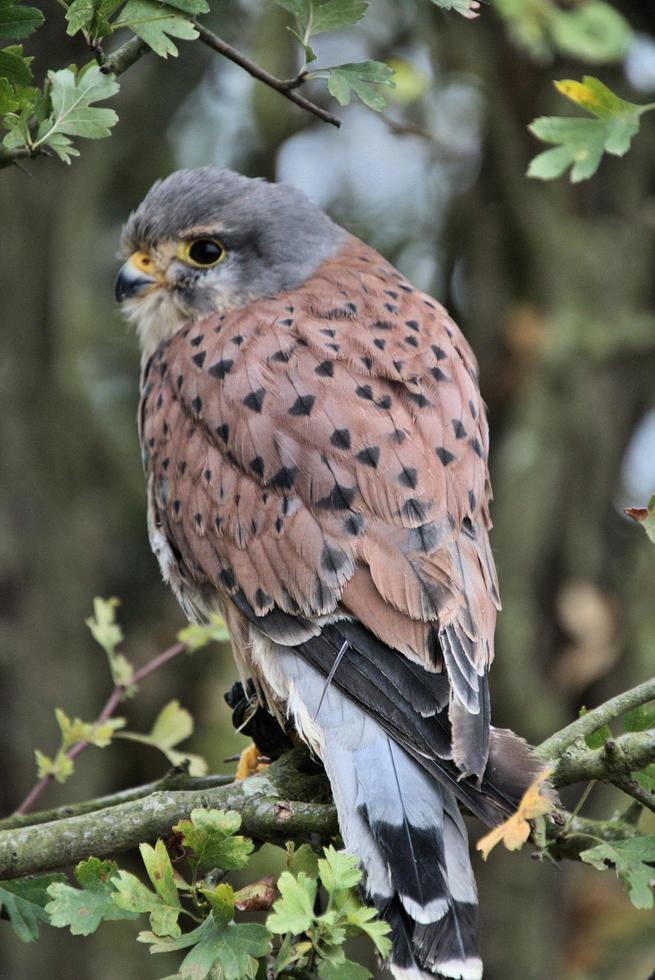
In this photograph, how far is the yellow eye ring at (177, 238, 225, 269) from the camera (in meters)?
3.91

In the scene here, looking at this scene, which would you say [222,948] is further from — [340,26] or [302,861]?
[340,26]

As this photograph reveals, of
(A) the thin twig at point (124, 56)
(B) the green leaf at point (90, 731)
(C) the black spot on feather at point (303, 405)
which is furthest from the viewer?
(C) the black spot on feather at point (303, 405)

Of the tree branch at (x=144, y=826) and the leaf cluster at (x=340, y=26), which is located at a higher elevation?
the leaf cluster at (x=340, y=26)

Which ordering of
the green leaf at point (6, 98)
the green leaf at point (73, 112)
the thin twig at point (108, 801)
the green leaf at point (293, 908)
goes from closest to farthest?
1. the green leaf at point (293, 908)
2. the green leaf at point (6, 98)
3. the green leaf at point (73, 112)
4. the thin twig at point (108, 801)

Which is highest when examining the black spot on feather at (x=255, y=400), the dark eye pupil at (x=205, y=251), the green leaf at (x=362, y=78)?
the green leaf at (x=362, y=78)

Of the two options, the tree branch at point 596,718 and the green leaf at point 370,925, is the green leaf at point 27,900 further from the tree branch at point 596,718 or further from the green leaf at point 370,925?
the tree branch at point 596,718

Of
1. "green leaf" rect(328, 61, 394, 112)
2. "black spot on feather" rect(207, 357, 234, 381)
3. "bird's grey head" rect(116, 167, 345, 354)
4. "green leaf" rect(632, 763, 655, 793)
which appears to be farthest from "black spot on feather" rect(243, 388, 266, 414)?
"green leaf" rect(632, 763, 655, 793)

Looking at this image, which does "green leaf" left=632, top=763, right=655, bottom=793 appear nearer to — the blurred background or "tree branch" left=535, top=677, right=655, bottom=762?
"tree branch" left=535, top=677, right=655, bottom=762

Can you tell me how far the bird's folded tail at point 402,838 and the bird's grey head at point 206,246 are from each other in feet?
5.20

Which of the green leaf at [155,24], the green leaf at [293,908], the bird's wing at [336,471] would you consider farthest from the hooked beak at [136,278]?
the green leaf at [293,908]

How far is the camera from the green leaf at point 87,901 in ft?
6.73

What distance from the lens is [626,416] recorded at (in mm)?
5656

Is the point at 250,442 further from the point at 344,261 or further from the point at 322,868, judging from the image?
the point at 322,868

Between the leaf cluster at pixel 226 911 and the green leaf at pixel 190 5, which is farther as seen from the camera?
the green leaf at pixel 190 5
